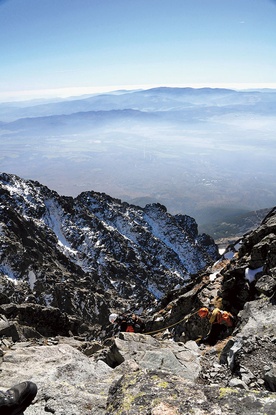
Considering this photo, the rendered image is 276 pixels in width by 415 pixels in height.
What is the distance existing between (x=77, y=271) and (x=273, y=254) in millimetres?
94899

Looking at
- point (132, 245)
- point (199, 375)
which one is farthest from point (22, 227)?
point (199, 375)

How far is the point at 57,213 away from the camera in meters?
151

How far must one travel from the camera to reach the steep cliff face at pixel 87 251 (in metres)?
76.6

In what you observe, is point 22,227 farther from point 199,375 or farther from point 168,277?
point 199,375

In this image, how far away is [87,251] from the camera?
140 metres

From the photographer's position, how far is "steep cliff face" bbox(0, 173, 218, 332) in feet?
251

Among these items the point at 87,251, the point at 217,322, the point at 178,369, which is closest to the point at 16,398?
the point at 178,369

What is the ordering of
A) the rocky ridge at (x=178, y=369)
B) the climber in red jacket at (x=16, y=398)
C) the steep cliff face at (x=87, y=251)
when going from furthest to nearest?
the steep cliff face at (x=87, y=251) < the rocky ridge at (x=178, y=369) < the climber in red jacket at (x=16, y=398)

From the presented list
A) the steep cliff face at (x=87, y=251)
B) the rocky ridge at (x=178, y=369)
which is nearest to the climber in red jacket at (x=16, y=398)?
the rocky ridge at (x=178, y=369)

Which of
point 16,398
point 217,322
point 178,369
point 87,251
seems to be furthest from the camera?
point 87,251

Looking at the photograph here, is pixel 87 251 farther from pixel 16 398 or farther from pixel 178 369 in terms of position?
pixel 16 398

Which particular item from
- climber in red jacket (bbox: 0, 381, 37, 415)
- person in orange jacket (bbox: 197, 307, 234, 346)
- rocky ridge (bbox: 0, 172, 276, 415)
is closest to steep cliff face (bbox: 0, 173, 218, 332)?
rocky ridge (bbox: 0, 172, 276, 415)

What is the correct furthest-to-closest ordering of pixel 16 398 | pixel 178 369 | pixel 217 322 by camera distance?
pixel 217 322, pixel 178 369, pixel 16 398

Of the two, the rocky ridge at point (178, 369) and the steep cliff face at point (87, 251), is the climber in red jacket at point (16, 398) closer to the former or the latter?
the rocky ridge at point (178, 369)
